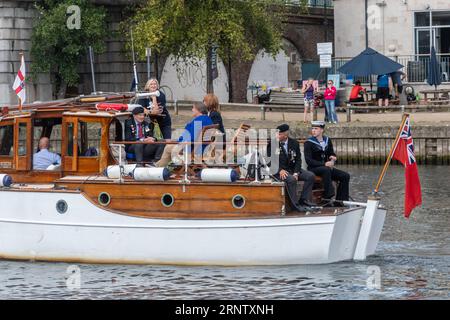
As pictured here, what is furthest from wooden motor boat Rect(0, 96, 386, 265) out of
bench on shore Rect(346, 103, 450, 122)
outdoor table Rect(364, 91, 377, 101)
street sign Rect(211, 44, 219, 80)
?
outdoor table Rect(364, 91, 377, 101)

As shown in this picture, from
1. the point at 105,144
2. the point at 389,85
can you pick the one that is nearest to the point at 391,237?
the point at 105,144

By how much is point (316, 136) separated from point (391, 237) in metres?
4.40

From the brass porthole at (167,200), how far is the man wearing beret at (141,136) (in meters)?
1.05

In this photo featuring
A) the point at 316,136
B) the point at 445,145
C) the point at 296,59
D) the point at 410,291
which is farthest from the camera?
the point at 296,59

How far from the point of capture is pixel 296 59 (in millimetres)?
64312

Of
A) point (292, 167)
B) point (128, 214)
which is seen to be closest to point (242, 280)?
point (292, 167)

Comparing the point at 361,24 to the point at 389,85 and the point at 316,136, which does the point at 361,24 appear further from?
the point at 316,136

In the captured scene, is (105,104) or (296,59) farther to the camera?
(296,59)

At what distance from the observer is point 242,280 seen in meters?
22.9

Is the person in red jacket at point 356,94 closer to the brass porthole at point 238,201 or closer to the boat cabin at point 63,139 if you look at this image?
the boat cabin at point 63,139

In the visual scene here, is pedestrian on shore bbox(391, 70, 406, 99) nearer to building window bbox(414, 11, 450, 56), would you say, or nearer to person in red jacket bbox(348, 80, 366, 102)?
person in red jacket bbox(348, 80, 366, 102)

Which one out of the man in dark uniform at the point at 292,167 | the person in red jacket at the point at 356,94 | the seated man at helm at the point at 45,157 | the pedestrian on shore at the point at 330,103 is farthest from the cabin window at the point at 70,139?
the person in red jacket at the point at 356,94

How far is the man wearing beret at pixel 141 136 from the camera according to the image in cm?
2431

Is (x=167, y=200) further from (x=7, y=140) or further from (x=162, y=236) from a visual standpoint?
(x=7, y=140)
